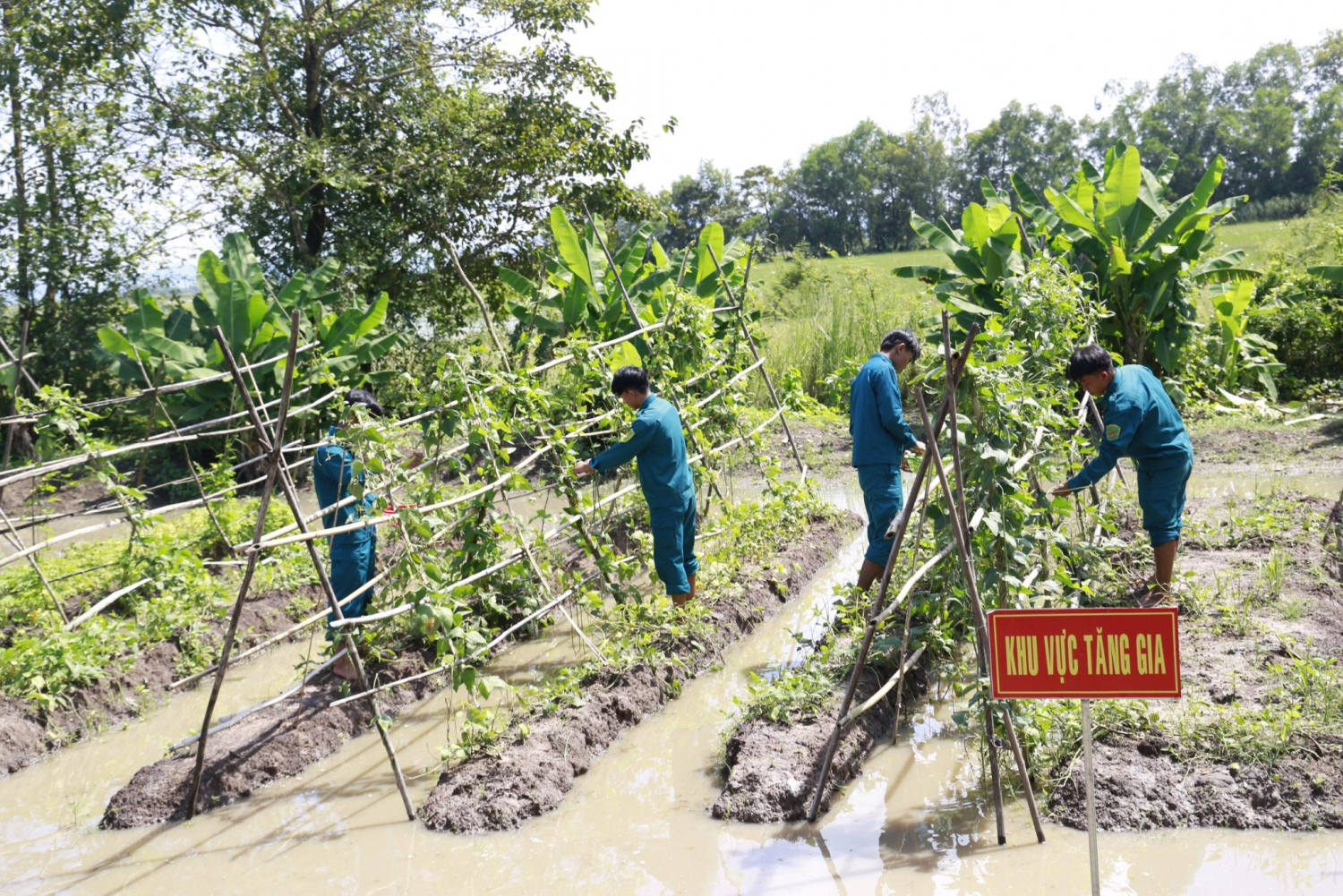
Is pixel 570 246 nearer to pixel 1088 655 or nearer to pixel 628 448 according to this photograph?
pixel 628 448

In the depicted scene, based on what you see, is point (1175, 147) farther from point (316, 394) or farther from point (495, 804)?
point (495, 804)

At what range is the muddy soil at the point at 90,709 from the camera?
5594 mm

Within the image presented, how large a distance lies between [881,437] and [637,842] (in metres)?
2.91

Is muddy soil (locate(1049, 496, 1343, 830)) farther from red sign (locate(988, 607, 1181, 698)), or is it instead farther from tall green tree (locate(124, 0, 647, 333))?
tall green tree (locate(124, 0, 647, 333))

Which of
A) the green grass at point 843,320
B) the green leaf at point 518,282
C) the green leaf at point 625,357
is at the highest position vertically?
the green leaf at point 518,282

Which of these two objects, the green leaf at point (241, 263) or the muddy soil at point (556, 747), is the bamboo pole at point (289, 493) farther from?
the green leaf at point (241, 263)

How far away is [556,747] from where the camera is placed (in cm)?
503

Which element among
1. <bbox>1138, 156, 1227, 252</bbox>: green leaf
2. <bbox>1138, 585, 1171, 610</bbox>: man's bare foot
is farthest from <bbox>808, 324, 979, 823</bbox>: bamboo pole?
<bbox>1138, 156, 1227, 252</bbox>: green leaf

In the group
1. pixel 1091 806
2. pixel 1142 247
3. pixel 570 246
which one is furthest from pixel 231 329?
pixel 1091 806

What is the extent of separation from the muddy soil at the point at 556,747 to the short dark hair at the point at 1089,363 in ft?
8.57

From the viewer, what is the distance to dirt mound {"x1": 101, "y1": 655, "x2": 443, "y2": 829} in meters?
4.84

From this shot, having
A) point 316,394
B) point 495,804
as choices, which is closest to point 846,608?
point 495,804

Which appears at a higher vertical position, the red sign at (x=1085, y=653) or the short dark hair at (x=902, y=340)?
the short dark hair at (x=902, y=340)

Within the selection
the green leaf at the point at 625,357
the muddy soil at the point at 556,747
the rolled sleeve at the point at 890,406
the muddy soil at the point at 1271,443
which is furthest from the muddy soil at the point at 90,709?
the muddy soil at the point at 1271,443
